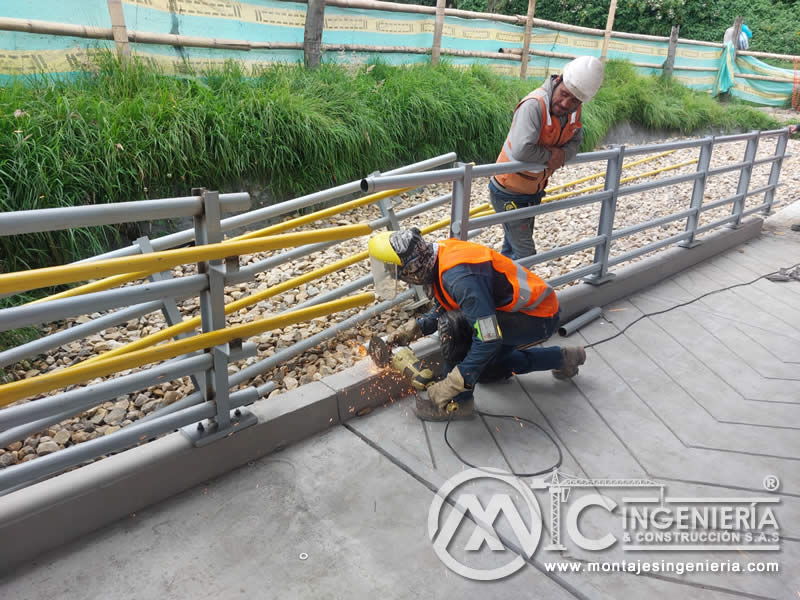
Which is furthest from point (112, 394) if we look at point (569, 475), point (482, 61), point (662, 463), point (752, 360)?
point (482, 61)

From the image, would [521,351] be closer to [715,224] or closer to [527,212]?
[527,212]

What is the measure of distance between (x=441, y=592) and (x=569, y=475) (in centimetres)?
93

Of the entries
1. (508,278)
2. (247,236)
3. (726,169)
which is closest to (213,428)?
(247,236)

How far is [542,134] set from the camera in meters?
3.97

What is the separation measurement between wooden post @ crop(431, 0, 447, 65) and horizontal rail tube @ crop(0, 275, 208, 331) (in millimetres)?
8638

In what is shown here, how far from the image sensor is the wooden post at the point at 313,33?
26.0 feet

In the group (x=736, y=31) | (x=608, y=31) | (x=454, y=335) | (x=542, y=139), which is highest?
(x=736, y=31)

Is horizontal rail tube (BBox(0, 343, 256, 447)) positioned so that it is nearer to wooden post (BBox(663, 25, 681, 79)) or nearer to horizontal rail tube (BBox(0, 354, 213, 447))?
horizontal rail tube (BBox(0, 354, 213, 447))

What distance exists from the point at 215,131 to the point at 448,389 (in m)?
4.27

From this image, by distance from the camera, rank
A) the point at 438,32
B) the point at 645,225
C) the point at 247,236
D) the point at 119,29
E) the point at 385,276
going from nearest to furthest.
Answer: the point at 385,276, the point at 247,236, the point at 645,225, the point at 119,29, the point at 438,32

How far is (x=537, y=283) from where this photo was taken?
10.8 ft

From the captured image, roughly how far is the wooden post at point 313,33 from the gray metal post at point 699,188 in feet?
17.4

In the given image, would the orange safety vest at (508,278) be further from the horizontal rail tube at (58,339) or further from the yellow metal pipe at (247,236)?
the horizontal rail tube at (58,339)

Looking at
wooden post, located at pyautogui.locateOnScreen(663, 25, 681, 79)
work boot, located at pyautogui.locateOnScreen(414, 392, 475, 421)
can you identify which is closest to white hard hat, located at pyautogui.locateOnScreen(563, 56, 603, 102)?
work boot, located at pyautogui.locateOnScreen(414, 392, 475, 421)
